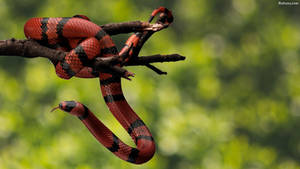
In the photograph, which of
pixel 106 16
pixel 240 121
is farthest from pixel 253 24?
pixel 106 16

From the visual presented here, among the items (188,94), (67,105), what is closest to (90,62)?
(67,105)

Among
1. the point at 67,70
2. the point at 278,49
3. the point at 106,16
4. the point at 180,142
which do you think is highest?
the point at 67,70

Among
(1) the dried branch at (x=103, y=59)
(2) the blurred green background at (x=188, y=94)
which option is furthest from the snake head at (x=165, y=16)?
(2) the blurred green background at (x=188, y=94)

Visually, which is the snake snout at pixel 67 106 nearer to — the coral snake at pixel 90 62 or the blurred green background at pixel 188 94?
the coral snake at pixel 90 62

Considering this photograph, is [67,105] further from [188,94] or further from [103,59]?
[188,94]

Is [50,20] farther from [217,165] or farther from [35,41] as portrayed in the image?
[217,165]

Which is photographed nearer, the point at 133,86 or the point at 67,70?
the point at 67,70

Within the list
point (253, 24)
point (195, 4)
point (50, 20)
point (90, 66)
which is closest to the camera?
point (90, 66)
